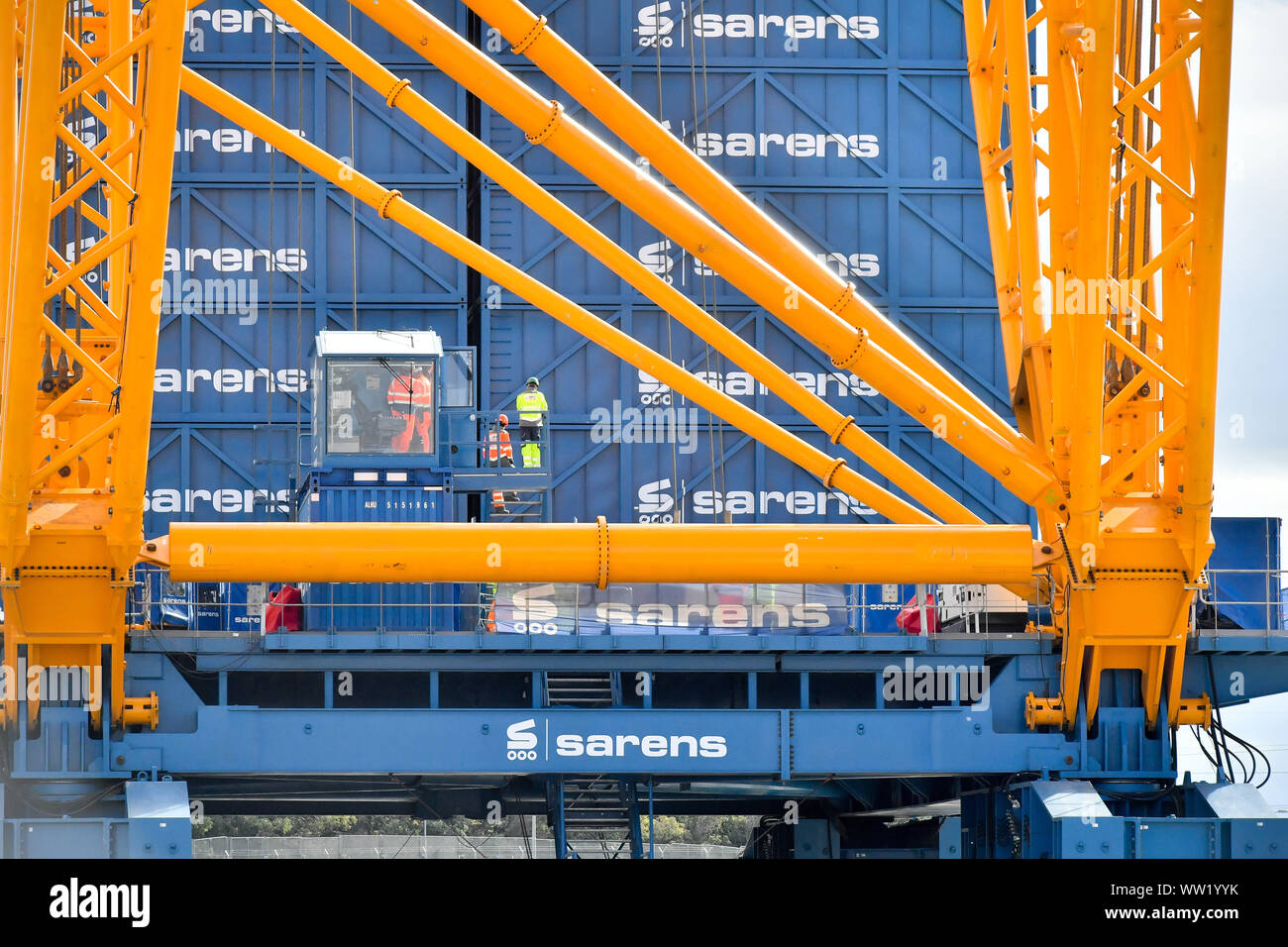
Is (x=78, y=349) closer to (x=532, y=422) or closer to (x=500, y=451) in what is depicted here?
(x=500, y=451)

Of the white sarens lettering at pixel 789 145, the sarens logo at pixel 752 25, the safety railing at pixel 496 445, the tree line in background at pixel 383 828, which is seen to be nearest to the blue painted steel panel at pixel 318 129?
the sarens logo at pixel 752 25

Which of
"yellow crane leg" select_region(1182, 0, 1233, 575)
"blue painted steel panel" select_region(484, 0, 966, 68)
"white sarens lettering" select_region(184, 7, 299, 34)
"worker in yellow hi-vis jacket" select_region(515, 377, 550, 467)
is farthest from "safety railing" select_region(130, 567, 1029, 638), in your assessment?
"blue painted steel panel" select_region(484, 0, 966, 68)

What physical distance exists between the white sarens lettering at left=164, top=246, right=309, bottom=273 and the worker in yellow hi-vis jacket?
9.50 meters

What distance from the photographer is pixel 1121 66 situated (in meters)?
23.1

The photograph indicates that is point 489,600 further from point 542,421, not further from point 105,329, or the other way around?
point 105,329

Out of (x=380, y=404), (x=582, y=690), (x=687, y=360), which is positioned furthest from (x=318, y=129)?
(x=582, y=690)

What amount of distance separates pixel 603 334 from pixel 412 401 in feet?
13.2

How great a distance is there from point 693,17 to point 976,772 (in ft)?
65.7

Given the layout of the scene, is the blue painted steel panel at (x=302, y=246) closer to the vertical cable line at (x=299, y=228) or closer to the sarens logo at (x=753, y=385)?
the vertical cable line at (x=299, y=228)

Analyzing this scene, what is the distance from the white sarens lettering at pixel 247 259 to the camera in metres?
36.7

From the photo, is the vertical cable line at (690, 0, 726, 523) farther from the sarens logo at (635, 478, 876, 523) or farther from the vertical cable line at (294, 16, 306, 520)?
the vertical cable line at (294, 16, 306, 520)

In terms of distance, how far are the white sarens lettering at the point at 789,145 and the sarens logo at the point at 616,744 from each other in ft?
56.8

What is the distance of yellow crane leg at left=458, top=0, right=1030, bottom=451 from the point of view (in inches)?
922

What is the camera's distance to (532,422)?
29.3m
